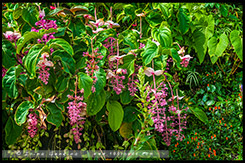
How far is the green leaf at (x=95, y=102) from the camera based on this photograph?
1.54 metres

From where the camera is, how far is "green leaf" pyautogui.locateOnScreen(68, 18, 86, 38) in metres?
1.60

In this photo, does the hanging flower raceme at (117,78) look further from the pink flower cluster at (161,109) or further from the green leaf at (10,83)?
the green leaf at (10,83)

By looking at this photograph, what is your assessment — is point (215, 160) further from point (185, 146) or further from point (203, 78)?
point (203, 78)

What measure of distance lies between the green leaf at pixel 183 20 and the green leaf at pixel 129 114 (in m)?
0.74

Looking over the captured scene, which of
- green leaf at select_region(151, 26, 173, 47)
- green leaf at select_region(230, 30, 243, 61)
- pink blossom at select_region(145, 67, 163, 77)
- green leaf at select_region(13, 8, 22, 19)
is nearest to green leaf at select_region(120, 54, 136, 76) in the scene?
pink blossom at select_region(145, 67, 163, 77)

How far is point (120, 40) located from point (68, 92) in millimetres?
507

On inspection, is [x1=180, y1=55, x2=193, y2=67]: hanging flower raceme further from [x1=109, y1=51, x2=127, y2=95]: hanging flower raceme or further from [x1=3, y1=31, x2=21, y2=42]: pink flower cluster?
[x1=3, y1=31, x2=21, y2=42]: pink flower cluster

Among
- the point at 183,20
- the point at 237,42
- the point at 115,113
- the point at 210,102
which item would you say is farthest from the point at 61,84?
the point at 237,42

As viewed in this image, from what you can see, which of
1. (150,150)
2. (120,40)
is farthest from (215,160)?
(120,40)

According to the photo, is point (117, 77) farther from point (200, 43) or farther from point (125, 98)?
point (200, 43)

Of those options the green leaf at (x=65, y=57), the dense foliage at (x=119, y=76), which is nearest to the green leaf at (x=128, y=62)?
the dense foliage at (x=119, y=76)

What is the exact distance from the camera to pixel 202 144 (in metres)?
1.98

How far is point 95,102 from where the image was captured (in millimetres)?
1542

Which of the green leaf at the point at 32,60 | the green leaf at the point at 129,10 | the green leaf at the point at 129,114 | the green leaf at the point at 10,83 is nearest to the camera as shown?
the green leaf at the point at 32,60
